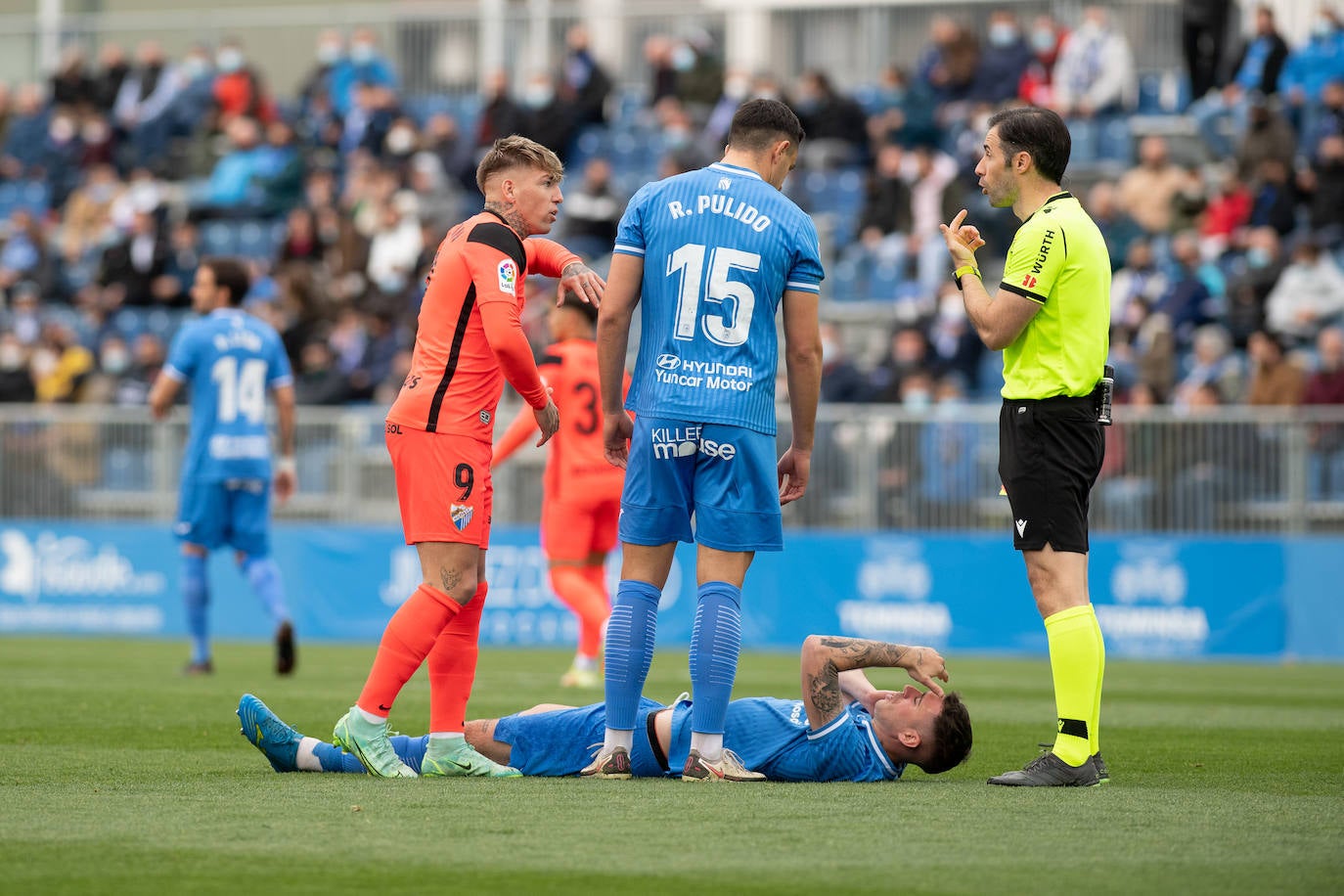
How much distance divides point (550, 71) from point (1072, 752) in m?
21.6

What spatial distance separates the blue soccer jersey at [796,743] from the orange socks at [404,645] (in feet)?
3.09

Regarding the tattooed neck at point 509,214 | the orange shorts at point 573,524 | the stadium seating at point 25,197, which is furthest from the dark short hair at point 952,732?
the stadium seating at point 25,197

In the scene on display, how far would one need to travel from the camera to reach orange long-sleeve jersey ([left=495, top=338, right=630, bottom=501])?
1191 cm

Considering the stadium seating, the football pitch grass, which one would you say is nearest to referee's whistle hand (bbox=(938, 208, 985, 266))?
the football pitch grass

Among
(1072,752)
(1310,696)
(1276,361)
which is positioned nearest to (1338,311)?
(1276,361)

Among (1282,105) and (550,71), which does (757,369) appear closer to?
(1282,105)

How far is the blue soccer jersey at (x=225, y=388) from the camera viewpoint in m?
12.6

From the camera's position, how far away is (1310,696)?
11.9 m

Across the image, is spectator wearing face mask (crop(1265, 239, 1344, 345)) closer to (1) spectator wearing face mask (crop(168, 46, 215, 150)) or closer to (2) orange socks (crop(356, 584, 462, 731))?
(2) orange socks (crop(356, 584, 462, 731))

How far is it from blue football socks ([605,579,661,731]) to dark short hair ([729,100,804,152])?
1.70 m

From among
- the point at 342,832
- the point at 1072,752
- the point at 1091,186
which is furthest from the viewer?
the point at 1091,186

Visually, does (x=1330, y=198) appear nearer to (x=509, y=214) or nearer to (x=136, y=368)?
(x=136, y=368)

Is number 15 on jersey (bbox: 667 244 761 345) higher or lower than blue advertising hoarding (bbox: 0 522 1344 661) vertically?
higher

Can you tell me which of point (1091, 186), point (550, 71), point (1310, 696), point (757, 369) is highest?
point (550, 71)
